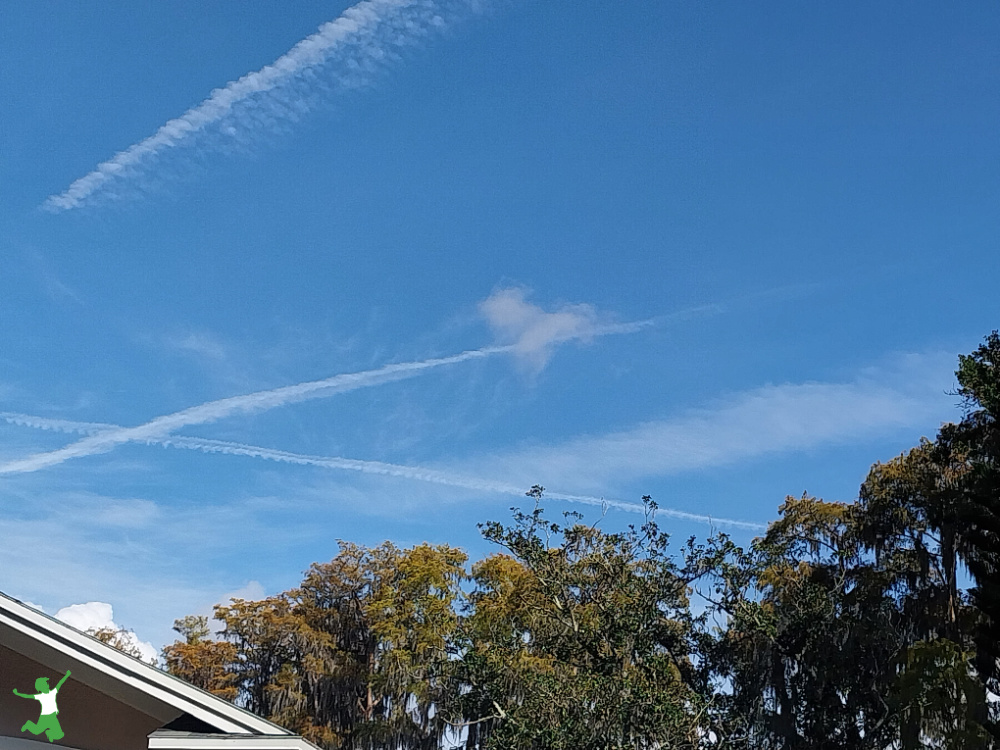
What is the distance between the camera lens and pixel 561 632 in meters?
20.4

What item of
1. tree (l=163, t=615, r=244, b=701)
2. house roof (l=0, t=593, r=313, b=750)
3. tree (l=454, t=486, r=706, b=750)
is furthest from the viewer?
tree (l=163, t=615, r=244, b=701)

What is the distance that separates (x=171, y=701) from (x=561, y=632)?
1557cm

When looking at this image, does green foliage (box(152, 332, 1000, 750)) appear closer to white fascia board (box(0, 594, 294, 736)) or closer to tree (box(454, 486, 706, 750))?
tree (box(454, 486, 706, 750))

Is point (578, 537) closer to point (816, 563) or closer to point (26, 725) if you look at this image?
point (816, 563)

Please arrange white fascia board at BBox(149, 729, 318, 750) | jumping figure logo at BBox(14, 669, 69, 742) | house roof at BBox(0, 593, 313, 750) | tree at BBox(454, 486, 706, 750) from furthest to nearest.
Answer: tree at BBox(454, 486, 706, 750) < jumping figure logo at BBox(14, 669, 69, 742) < house roof at BBox(0, 593, 313, 750) < white fascia board at BBox(149, 729, 318, 750)

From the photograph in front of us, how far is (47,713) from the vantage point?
6023 mm

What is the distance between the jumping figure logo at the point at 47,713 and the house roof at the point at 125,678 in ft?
0.46

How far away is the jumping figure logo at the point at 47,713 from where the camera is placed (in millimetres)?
6023

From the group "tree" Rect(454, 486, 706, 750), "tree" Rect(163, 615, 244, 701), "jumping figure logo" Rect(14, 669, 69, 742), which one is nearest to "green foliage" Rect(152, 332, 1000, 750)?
"tree" Rect(454, 486, 706, 750)

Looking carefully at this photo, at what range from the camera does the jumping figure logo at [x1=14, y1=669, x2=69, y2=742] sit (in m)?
6.02

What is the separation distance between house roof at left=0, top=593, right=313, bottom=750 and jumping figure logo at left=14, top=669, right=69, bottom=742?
0.14 metres

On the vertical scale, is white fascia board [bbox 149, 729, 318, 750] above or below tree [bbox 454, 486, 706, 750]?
below

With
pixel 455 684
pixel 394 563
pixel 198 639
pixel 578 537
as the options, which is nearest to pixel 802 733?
pixel 578 537

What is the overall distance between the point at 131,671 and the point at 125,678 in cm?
7
